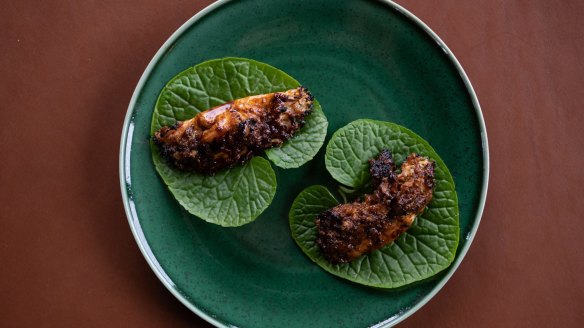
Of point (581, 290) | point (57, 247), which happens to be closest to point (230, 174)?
point (57, 247)

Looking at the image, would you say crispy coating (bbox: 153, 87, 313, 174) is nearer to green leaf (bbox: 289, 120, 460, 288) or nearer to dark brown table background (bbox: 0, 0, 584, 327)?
green leaf (bbox: 289, 120, 460, 288)

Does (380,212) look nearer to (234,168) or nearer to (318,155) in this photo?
(318,155)

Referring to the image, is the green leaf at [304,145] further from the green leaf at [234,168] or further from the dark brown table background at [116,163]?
the dark brown table background at [116,163]

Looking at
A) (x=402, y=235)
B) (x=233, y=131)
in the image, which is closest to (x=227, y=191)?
(x=233, y=131)

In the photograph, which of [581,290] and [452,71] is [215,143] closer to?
[452,71]

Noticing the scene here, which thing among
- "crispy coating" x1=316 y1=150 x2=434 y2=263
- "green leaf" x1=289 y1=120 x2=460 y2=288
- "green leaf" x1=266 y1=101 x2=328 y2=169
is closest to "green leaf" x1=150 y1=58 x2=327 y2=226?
"green leaf" x1=266 y1=101 x2=328 y2=169

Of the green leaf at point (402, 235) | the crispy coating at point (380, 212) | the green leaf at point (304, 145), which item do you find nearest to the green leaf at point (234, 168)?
the green leaf at point (304, 145)
